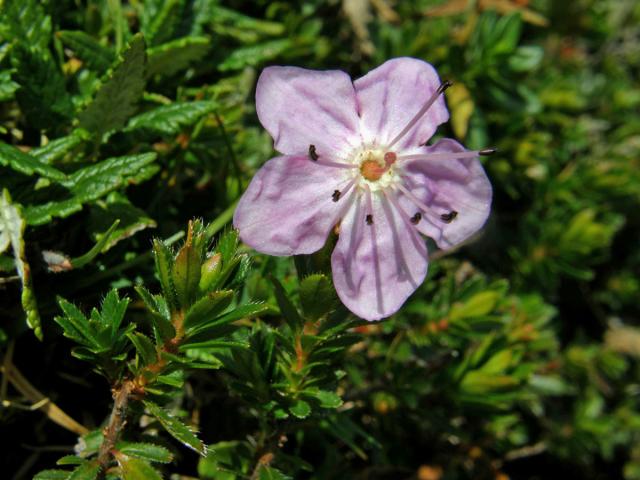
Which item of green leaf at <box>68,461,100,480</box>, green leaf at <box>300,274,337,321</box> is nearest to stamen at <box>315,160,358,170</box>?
green leaf at <box>300,274,337,321</box>

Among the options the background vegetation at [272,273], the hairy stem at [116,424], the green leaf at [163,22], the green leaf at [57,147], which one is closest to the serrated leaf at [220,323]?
the background vegetation at [272,273]

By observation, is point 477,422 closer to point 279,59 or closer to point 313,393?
point 313,393

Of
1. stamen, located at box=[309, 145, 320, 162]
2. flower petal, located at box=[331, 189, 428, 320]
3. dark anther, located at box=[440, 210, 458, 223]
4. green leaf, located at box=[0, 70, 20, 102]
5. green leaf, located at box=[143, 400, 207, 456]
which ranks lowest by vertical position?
green leaf, located at box=[143, 400, 207, 456]

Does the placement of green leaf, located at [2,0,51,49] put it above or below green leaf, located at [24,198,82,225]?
above

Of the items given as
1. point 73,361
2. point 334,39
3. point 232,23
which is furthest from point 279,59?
point 73,361

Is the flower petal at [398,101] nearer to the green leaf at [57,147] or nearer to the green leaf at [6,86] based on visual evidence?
the green leaf at [57,147]

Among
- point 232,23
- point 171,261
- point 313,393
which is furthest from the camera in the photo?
point 232,23

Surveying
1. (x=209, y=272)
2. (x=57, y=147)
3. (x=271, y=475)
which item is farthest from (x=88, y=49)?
(x=271, y=475)

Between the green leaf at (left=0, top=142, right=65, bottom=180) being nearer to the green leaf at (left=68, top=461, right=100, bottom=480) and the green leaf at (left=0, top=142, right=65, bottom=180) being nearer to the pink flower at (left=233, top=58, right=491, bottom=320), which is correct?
the pink flower at (left=233, top=58, right=491, bottom=320)
